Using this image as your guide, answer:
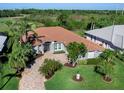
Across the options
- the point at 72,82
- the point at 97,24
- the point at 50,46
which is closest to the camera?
the point at 72,82

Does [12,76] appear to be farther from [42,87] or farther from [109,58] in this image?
[109,58]

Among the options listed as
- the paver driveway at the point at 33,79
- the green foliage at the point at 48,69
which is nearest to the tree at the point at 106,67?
the green foliage at the point at 48,69

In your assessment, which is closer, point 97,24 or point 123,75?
point 123,75

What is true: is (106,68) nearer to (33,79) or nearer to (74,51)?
(74,51)

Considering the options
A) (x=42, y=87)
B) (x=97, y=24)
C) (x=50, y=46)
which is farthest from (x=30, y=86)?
(x=97, y=24)

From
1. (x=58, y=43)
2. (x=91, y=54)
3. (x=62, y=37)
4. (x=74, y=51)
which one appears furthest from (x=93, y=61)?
(x=62, y=37)

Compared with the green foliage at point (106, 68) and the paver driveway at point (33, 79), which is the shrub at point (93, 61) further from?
the green foliage at point (106, 68)
